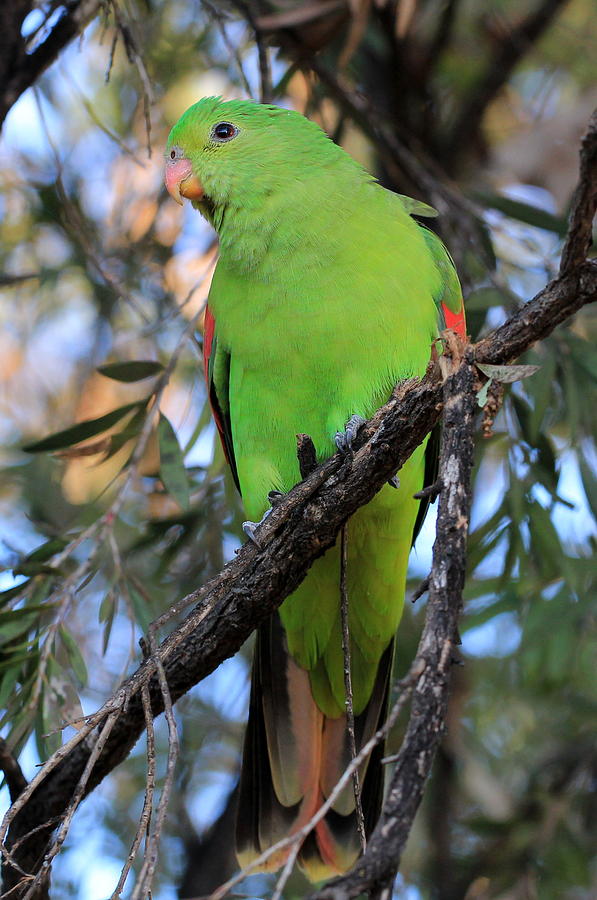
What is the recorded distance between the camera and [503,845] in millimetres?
3232

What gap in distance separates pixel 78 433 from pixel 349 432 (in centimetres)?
95

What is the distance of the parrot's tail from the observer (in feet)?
8.47

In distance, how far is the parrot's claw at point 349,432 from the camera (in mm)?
2147

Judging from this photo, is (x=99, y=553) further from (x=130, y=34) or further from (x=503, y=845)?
(x=503, y=845)

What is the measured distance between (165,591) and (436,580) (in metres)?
2.43

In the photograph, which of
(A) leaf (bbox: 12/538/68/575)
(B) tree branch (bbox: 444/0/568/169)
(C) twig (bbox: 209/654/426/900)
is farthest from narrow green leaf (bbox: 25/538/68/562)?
(B) tree branch (bbox: 444/0/568/169)

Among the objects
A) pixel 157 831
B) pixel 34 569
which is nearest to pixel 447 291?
pixel 34 569

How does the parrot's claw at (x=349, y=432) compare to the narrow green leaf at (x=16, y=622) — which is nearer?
the parrot's claw at (x=349, y=432)

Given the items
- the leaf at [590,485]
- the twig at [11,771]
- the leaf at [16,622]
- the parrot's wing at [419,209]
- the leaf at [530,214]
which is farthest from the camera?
the leaf at [530,214]

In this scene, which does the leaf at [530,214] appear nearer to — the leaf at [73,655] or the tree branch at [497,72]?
the tree branch at [497,72]

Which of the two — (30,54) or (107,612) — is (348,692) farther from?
(30,54)

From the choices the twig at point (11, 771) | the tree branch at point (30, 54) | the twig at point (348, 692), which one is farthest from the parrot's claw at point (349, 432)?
the tree branch at point (30, 54)

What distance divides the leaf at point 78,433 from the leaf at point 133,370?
0.34 feet

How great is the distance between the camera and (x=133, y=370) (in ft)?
9.11
